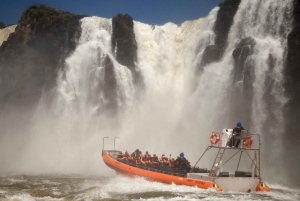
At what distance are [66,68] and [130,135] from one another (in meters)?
8.96

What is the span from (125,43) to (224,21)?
948 centimetres

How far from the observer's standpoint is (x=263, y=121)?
2352cm

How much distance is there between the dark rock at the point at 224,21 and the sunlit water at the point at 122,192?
1493 centimetres

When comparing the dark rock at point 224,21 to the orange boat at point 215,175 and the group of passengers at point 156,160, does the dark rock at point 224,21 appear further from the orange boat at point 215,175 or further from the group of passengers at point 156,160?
the orange boat at point 215,175

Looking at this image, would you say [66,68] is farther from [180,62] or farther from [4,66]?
[180,62]

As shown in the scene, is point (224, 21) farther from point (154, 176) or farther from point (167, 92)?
point (154, 176)

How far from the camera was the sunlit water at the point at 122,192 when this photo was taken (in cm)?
1492

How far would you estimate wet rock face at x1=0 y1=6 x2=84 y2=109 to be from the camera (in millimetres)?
35594

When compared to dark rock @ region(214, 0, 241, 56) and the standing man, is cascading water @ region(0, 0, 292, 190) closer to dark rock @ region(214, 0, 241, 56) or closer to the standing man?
dark rock @ region(214, 0, 241, 56)

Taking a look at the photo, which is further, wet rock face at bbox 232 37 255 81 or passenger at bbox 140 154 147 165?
wet rock face at bbox 232 37 255 81

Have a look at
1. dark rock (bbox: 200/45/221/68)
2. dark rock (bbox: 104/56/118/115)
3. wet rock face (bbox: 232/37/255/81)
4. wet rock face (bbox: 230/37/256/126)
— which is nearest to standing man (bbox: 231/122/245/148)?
wet rock face (bbox: 230/37/256/126)

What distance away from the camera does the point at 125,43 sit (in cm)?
3516

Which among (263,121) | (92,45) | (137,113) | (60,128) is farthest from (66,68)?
(263,121)

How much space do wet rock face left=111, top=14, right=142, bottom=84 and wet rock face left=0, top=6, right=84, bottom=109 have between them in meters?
3.82
